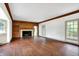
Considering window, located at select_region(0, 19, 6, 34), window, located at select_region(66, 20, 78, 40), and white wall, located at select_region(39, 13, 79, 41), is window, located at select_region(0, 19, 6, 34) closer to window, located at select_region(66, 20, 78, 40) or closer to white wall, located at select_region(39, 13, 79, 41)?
white wall, located at select_region(39, 13, 79, 41)

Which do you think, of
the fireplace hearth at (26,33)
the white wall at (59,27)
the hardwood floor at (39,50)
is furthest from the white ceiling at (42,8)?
the fireplace hearth at (26,33)

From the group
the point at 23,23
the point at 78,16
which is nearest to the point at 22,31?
the point at 23,23

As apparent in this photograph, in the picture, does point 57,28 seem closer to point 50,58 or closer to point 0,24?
point 0,24

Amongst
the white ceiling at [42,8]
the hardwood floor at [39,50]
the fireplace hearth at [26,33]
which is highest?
the white ceiling at [42,8]

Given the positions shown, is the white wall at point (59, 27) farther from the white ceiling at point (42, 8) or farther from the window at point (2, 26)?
the window at point (2, 26)

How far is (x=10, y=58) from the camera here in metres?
1.13

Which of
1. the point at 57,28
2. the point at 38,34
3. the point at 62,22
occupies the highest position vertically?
the point at 62,22

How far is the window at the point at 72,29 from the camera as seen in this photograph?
5979 mm

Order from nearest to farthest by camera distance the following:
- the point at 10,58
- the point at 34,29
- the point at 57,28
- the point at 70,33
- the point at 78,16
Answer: the point at 10,58
the point at 78,16
the point at 70,33
the point at 57,28
the point at 34,29

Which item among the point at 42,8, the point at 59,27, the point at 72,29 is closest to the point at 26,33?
the point at 59,27

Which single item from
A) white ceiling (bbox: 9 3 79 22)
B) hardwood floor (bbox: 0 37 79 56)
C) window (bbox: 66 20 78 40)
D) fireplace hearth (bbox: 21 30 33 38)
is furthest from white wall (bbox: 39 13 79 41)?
fireplace hearth (bbox: 21 30 33 38)

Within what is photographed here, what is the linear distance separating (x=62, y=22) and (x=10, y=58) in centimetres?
669

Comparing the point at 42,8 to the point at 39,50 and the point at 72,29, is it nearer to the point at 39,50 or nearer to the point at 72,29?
the point at 39,50

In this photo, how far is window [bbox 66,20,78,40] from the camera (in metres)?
5.98
